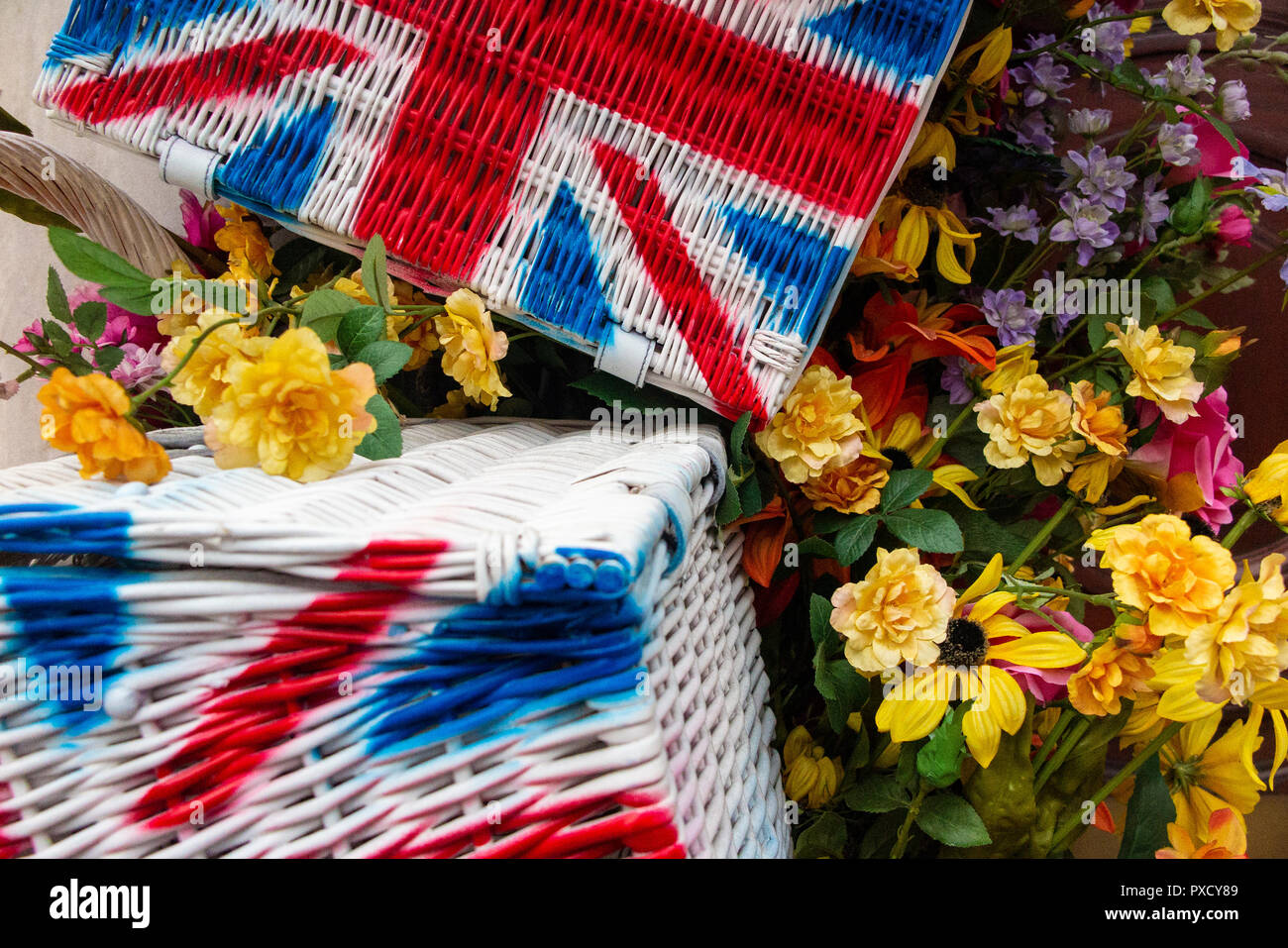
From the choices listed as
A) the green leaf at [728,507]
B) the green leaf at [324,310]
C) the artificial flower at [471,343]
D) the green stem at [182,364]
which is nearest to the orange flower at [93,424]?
the green stem at [182,364]

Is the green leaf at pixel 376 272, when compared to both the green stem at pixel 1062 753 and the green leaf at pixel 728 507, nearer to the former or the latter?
the green leaf at pixel 728 507

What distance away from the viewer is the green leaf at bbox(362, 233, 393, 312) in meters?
0.54

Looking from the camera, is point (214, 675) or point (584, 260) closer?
point (214, 675)

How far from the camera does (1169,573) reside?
47 cm

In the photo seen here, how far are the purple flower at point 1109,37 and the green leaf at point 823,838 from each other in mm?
653

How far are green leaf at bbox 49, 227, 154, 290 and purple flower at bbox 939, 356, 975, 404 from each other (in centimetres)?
58

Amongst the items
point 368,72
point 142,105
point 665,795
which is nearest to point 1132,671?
point 665,795

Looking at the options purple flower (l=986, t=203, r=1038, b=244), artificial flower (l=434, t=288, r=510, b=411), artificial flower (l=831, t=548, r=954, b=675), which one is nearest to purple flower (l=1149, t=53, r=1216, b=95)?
purple flower (l=986, t=203, r=1038, b=244)
